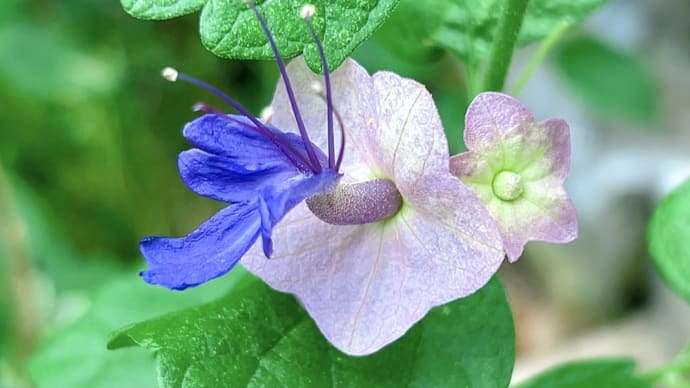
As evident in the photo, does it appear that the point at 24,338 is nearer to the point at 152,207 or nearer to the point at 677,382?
the point at 152,207

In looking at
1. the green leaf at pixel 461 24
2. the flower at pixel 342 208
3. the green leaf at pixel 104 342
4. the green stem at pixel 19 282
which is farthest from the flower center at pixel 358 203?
the green stem at pixel 19 282

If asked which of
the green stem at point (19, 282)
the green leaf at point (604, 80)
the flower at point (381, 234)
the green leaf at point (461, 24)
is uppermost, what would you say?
the green leaf at point (604, 80)

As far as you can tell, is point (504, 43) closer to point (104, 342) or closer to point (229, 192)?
point (229, 192)

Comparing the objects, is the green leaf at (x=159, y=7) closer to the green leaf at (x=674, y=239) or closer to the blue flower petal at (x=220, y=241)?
the blue flower petal at (x=220, y=241)

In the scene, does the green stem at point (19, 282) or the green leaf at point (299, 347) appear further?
the green stem at point (19, 282)

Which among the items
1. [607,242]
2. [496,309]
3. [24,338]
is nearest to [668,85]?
[607,242]

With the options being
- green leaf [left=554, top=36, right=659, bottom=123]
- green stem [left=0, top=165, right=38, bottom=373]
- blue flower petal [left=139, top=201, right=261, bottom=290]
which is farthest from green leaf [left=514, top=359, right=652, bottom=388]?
green leaf [left=554, top=36, right=659, bottom=123]
